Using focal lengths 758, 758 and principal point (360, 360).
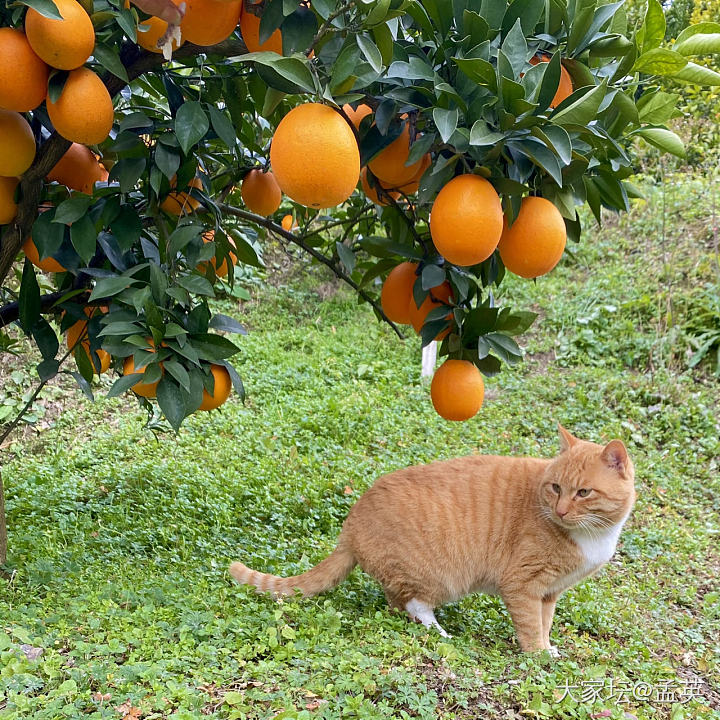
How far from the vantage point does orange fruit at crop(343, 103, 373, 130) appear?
1.96 meters

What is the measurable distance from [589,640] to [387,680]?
1290 mm

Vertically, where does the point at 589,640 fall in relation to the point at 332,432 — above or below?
below

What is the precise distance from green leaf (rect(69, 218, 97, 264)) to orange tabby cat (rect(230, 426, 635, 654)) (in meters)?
1.37

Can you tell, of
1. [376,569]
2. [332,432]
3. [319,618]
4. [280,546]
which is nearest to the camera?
[319,618]

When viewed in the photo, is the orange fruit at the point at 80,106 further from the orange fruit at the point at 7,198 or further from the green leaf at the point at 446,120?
the green leaf at the point at 446,120

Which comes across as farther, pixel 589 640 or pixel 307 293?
pixel 307 293

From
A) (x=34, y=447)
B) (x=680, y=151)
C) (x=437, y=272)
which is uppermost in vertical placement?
(x=680, y=151)

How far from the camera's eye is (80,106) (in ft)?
5.20

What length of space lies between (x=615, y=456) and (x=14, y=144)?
2.36 m

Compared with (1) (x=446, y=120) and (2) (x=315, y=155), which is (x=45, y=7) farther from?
(1) (x=446, y=120)

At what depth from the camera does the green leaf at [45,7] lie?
1.42 metres

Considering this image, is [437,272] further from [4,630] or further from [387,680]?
[4,630]

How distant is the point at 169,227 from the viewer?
2.62m

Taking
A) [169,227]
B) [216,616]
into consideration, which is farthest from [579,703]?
[169,227]
